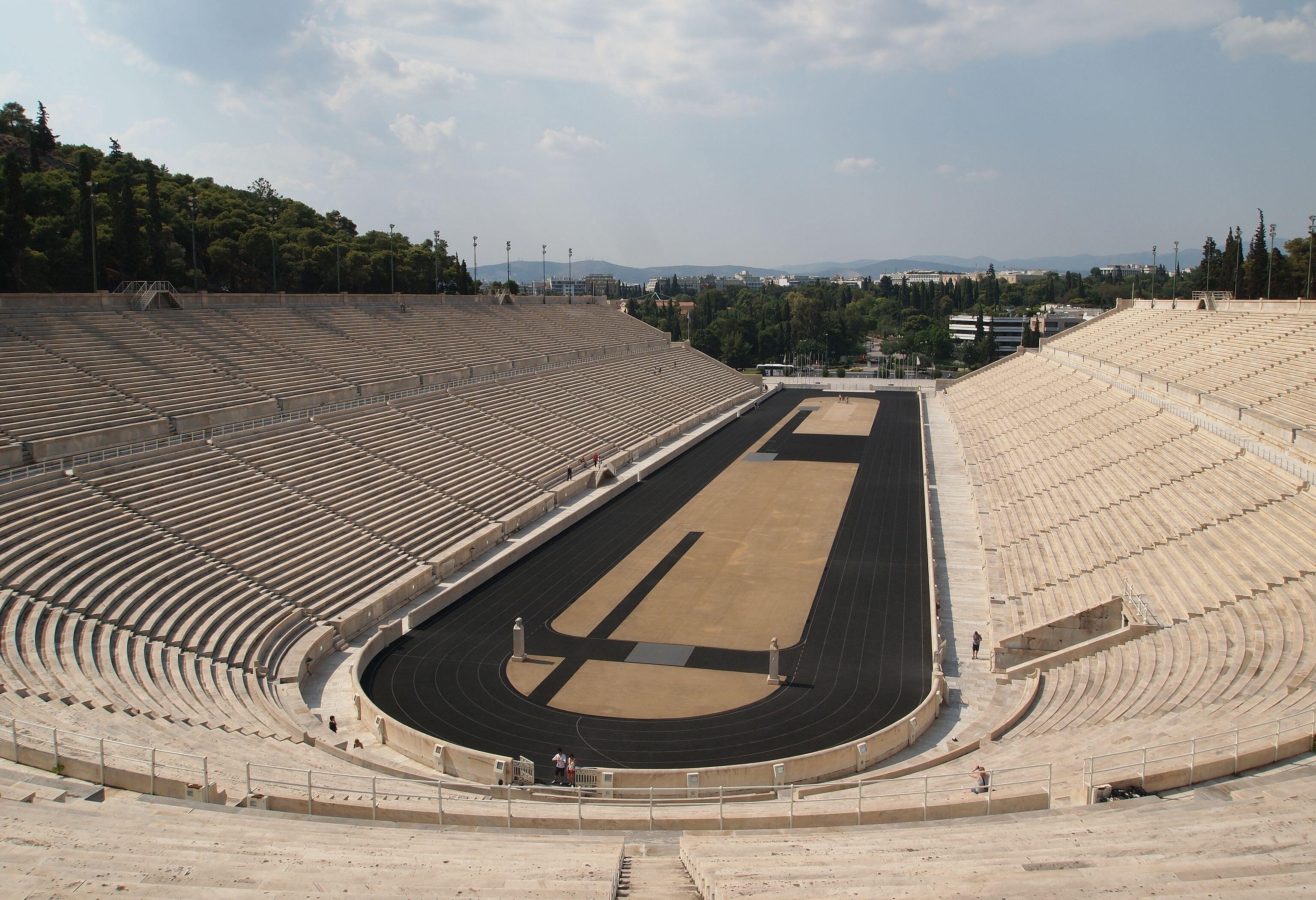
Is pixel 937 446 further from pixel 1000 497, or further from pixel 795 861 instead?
pixel 795 861

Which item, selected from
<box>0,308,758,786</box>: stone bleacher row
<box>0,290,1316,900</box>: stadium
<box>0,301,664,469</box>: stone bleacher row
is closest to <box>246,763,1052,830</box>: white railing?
<box>0,290,1316,900</box>: stadium

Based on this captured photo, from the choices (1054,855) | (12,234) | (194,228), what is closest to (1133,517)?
(1054,855)

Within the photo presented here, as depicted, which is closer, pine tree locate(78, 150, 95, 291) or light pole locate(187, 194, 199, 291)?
pine tree locate(78, 150, 95, 291)

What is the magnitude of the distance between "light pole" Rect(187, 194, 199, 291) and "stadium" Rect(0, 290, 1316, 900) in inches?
257

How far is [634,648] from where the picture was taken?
1850 cm

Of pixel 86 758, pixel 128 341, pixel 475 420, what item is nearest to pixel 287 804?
pixel 86 758

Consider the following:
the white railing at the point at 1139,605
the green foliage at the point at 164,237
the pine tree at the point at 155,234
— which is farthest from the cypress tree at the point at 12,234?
the white railing at the point at 1139,605

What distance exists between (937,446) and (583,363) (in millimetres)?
19395

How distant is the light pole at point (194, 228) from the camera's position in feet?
131

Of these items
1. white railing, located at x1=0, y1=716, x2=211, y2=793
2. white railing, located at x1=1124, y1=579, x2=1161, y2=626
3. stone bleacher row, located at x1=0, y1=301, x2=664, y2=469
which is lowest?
white railing, located at x1=1124, y1=579, x2=1161, y2=626

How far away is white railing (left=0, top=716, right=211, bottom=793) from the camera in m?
9.67

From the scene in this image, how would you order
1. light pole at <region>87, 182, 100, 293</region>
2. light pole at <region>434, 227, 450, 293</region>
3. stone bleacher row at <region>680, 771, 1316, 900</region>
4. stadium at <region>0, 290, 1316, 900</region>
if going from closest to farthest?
stone bleacher row at <region>680, 771, 1316, 900</region>, stadium at <region>0, 290, 1316, 900</region>, light pole at <region>87, 182, 100, 293</region>, light pole at <region>434, 227, 450, 293</region>

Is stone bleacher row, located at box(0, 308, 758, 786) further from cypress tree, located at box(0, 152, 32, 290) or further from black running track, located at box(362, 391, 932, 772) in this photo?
cypress tree, located at box(0, 152, 32, 290)

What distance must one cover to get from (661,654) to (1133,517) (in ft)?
40.9
